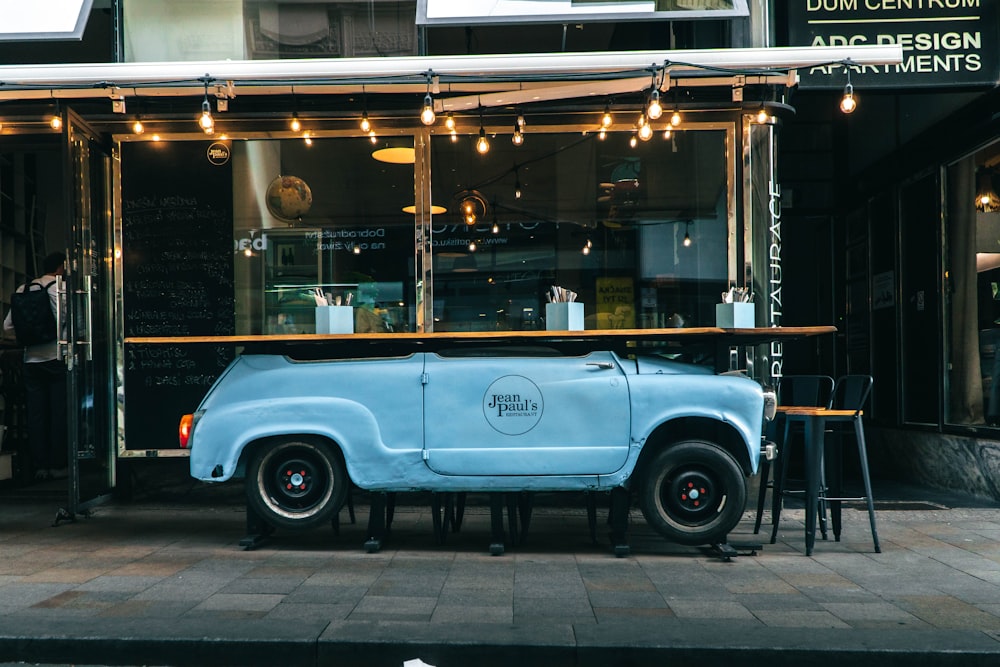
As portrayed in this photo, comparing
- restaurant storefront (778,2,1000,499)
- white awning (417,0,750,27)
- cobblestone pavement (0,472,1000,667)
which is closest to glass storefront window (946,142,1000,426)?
restaurant storefront (778,2,1000,499)

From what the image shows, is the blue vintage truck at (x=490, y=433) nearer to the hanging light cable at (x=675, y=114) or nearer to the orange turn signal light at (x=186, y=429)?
the orange turn signal light at (x=186, y=429)

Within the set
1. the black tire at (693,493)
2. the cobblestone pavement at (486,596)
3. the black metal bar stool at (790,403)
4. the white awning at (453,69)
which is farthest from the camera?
the black metal bar stool at (790,403)

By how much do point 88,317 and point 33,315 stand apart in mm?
1049

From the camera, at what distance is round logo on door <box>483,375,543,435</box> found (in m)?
6.32

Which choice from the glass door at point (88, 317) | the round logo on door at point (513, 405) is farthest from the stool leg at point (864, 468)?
the glass door at point (88, 317)

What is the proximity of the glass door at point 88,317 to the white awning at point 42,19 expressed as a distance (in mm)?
646

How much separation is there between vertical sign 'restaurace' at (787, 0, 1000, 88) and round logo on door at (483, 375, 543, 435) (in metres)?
3.64

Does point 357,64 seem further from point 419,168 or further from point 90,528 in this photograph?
point 90,528

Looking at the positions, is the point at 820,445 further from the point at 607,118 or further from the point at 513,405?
the point at 607,118

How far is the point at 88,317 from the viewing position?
7762 mm

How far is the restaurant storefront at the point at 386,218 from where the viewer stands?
830cm

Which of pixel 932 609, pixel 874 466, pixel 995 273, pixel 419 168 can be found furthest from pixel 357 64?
pixel 874 466

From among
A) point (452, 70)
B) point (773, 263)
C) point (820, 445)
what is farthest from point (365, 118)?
point (820, 445)

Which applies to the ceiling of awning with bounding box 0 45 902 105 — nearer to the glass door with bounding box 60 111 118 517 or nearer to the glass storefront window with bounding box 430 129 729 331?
the glass door with bounding box 60 111 118 517
